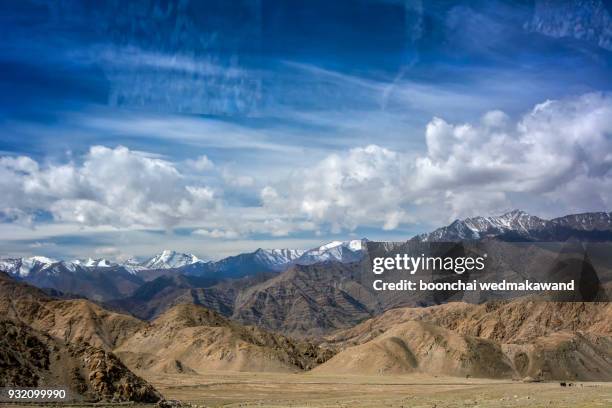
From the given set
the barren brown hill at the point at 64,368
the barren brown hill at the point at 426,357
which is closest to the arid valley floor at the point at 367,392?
the barren brown hill at the point at 426,357

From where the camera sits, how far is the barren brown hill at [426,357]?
15525 centimetres

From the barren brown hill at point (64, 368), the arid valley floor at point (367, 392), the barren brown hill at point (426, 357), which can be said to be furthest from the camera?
the barren brown hill at point (426, 357)

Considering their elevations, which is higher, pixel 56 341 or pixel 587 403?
pixel 56 341

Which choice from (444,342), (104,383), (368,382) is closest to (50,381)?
(104,383)

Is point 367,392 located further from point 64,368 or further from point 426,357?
point 426,357

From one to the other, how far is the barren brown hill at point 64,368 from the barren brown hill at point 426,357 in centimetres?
9818

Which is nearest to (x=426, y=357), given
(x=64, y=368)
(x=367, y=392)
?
(x=367, y=392)

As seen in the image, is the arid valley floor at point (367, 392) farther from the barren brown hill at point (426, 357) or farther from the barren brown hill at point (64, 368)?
the barren brown hill at point (64, 368)

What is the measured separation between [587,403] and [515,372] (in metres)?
88.1

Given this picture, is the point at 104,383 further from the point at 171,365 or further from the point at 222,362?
the point at 222,362

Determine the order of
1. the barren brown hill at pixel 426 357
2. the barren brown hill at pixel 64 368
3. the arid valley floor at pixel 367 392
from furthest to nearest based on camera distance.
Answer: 1. the barren brown hill at pixel 426 357
2. the arid valley floor at pixel 367 392
3. the barren brown hill at pixel 64 368

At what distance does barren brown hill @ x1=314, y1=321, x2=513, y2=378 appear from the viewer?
155250 mm

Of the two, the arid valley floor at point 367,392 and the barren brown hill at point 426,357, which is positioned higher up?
the barren brown hill at point 426,357

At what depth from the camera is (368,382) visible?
422 ft
